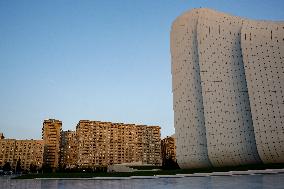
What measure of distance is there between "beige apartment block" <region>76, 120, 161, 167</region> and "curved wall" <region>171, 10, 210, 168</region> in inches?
3770

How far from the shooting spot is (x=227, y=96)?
2015 inches

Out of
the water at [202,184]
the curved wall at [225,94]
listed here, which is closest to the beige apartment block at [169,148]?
the curved wall at [225,94]

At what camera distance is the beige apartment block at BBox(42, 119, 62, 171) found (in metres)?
192

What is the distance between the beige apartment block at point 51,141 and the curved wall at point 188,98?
15197cm

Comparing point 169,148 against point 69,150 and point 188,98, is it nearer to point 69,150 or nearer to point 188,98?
point 69,150

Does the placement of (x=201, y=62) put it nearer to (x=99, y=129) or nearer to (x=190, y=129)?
(x=190, y=129)

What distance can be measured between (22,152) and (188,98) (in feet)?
476

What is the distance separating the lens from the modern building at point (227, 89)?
4522 cm

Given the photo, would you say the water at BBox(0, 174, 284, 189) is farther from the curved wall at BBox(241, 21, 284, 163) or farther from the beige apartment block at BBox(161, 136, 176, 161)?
the beige apartment block at BBox(161, 136, 176, 161)

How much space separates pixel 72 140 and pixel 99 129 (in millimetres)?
41226

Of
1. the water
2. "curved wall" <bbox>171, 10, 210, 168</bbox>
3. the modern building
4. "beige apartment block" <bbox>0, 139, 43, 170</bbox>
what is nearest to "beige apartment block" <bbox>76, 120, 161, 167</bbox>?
"beige apartment block" <bbox>0, 139, 43, 170</bbox>

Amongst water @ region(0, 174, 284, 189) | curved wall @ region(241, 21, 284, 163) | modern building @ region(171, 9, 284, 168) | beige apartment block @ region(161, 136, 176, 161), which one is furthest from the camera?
beige apartment block @ region(161, 136, 176, 161)

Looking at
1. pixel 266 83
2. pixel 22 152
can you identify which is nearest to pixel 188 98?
pixel 266 83

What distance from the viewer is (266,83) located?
45.9 metres
